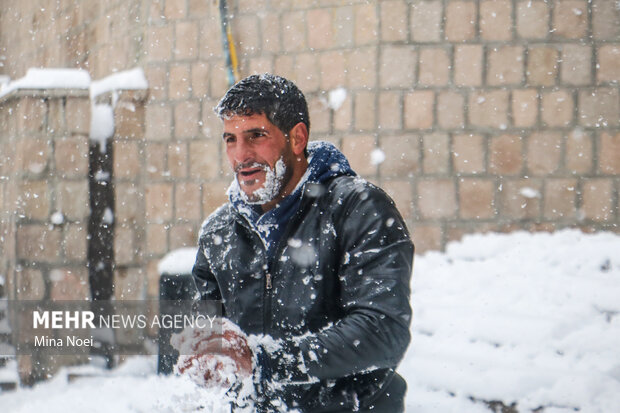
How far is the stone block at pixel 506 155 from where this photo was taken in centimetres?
504

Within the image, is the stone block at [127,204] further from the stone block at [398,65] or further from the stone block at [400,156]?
the stone block at [398,65]

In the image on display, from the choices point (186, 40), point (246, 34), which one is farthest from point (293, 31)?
point (186, 40)

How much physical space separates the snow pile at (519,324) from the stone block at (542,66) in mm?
1278

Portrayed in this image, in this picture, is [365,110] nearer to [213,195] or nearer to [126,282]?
[213,195]

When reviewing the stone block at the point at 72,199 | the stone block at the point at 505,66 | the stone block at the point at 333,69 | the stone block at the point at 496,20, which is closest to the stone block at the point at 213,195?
the stone block at the point at 72,199

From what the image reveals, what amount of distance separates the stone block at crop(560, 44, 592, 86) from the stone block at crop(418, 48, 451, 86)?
3.10ft

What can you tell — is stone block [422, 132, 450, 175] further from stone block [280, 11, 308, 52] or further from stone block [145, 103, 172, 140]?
stone block [145, 103, 172, 140]

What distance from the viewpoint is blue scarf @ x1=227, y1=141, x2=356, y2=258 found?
6.03 feet

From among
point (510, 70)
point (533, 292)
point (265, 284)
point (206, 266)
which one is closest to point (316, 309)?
point (265, 284)

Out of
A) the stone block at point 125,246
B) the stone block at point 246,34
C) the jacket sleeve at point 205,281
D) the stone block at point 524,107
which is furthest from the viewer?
the stone block at point 125,246

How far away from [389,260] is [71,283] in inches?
192

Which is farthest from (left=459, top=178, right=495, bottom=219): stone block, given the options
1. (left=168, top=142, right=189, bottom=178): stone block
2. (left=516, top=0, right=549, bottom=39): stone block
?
(left=168, top=142, right=189, bottom=178): stone block

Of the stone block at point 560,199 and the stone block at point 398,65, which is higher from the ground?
the stone block at point 398,65

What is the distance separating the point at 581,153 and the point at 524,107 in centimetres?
59
